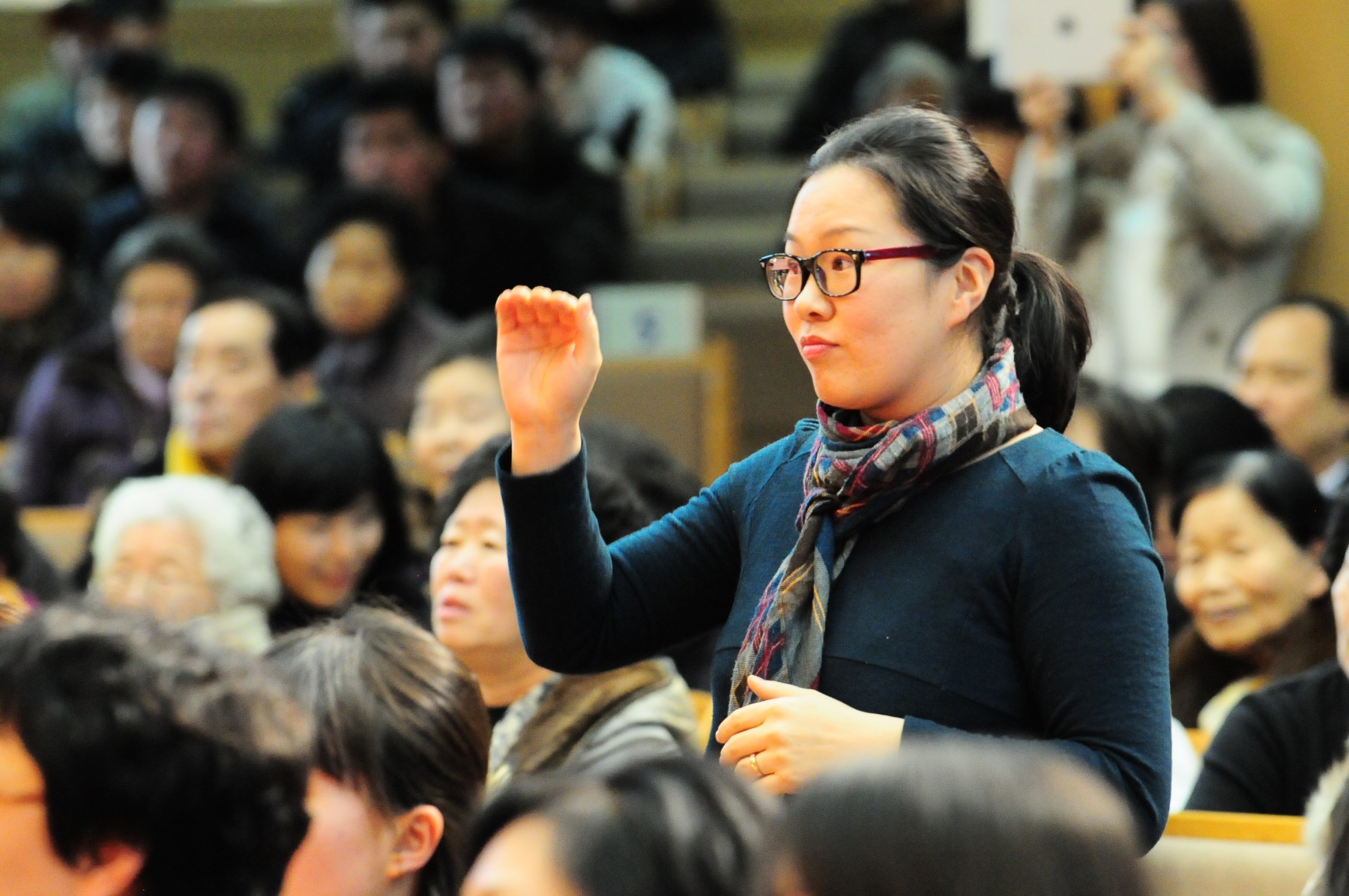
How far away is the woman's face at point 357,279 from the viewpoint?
4.74 m

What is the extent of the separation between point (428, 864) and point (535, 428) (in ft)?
1.42

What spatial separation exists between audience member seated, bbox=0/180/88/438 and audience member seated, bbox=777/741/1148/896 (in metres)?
4.75

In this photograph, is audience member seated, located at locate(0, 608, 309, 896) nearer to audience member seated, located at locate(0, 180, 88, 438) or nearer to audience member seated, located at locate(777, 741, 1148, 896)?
audience member seated, located at locate(777, 741, 1148, 896)

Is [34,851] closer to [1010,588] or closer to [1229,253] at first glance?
[1010,588]

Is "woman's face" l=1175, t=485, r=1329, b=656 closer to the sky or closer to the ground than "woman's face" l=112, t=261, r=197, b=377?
closer to the ground

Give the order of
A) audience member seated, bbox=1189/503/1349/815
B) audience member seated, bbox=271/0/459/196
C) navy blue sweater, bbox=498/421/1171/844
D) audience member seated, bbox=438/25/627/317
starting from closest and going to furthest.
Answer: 1. navy blue sweater, bbox=498/421/1171/844
2. audience member seated, bbox=1189/503/1349/815
3. audience member seated, bbox=438/25/627/317
4. audience member seated, bbox=271/0/459/196

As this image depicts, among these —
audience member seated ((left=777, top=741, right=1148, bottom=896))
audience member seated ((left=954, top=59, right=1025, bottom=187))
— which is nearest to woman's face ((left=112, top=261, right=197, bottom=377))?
audience member seated ((left=954, top=59, right=1025, bottom=187))

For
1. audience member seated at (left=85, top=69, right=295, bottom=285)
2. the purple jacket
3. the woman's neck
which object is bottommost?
the purple jacket

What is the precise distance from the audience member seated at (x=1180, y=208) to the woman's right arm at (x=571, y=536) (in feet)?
8.47

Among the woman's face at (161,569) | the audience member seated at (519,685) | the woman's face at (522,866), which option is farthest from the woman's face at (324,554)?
the woman's face at (522,866)

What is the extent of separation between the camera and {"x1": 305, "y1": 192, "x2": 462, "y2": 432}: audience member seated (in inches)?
185

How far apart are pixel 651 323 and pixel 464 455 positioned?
3.85 feet

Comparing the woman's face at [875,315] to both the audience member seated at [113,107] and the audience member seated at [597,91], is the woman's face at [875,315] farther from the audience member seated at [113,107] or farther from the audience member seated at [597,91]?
the audience member seated at [113,107]

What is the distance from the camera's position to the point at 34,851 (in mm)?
1214
